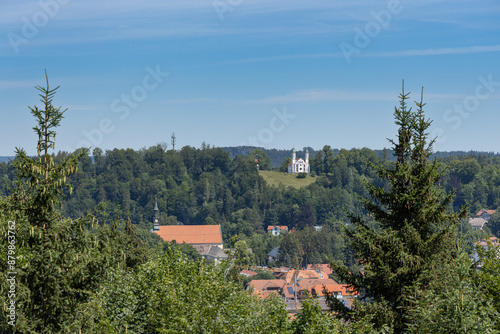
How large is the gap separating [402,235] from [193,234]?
137 m

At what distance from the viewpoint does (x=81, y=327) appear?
12.0 meters

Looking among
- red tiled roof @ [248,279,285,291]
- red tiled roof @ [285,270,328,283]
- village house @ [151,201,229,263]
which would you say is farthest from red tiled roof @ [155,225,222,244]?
red tiled roof @ [248,279,285,291]

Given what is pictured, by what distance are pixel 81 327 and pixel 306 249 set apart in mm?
117835

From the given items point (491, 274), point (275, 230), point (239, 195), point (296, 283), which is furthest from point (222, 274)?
point (239, 195)

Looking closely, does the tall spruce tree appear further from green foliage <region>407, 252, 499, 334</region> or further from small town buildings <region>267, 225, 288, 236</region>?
small town buildings <region>267, 225, 288, 236</region>

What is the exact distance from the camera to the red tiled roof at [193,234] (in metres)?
148

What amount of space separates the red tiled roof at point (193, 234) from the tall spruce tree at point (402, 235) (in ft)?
438

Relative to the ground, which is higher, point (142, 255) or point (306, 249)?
point (142, 255)

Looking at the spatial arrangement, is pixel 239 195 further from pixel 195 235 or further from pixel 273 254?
pixel 273 254

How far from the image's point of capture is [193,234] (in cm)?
14975

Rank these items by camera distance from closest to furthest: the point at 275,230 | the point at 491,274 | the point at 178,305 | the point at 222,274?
the point at 178,305 < the point at 222,274 < the point at 491,274 < the point at 275,230

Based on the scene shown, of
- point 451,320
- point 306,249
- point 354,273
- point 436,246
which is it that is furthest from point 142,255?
point 306,249

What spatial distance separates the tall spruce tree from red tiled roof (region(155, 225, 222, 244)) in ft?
438

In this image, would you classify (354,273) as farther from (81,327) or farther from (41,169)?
(41,169)
